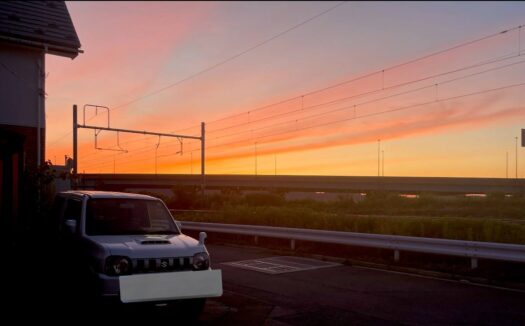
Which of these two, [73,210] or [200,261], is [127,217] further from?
[200,261]

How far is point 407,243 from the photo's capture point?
12.6 metres

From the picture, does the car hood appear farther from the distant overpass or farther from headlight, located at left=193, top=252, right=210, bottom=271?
the distant overpass

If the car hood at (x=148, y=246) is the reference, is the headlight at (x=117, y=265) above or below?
below

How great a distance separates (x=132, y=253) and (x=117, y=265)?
23 cm

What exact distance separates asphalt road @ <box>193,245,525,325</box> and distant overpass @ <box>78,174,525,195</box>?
185 ft

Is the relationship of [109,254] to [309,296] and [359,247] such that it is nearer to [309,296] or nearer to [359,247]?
[309,296]

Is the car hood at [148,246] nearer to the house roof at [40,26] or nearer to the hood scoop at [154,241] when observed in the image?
the hood scoop at [154,241]

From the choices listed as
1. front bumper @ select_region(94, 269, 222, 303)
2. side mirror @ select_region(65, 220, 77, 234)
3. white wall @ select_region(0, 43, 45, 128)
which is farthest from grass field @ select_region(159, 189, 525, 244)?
side mirror @ select_region(65, 220, 77, 234)

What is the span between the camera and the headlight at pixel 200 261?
708 cm

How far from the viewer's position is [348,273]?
11891 mm

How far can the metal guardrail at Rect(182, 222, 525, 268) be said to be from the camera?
34.9 feet

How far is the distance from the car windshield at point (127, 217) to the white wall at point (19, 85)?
12460 mm

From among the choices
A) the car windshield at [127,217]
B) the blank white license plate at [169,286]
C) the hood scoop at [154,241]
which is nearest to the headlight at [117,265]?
the blank white license plate at [169,286]

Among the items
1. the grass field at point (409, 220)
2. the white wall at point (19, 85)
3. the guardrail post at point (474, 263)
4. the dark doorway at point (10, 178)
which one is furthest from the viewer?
the white wall at point (19, 85)
